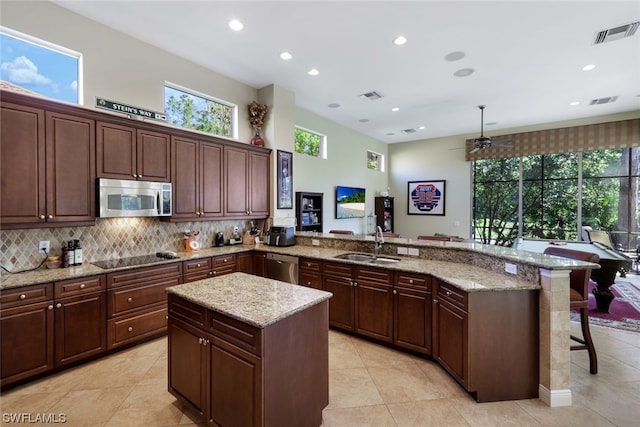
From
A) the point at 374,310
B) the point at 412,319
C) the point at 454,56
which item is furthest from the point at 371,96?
the point at 412,319

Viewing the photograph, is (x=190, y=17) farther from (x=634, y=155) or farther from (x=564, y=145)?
(x=634, y=155)

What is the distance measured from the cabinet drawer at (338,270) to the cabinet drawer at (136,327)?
1.97 metres

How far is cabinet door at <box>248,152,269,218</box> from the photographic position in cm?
478

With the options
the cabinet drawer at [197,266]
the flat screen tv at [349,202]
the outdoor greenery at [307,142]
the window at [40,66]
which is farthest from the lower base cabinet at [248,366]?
the flat screen tv at [349,202]

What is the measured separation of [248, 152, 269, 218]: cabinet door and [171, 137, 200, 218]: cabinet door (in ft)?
3.08

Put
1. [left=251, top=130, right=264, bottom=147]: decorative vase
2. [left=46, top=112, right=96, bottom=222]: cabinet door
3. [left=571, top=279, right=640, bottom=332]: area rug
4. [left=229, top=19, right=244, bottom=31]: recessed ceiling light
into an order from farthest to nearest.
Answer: [left=251, top=130, right=264, bottom=147]: decorative vase < [left=571, top=279, right=640, bottom=332]: area rug < [left=229, top=19, right=244, bottom=31]: recessed ceiling light < [left=46, top=112, right=96, bottom=222]: cabinet door

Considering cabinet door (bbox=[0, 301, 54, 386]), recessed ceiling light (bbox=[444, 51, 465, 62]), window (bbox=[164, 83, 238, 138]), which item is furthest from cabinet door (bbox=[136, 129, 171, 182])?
recessed ceiling light (bbox=[444, 51, 465, 62])

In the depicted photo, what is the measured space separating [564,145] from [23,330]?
992 centimetres

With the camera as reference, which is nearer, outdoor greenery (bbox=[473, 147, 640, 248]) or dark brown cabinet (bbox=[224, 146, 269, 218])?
dark brown cabinet (bbox=[224, 146, 269, 218])

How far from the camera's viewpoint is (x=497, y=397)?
2.34m

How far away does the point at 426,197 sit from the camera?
9016mm

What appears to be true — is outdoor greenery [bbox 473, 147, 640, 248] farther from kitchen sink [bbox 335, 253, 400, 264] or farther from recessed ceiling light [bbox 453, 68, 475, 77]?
kitchen sink [bbox 335, 253, 400, 264]

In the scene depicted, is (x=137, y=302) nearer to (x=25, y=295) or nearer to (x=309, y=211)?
(x=25, y=295)

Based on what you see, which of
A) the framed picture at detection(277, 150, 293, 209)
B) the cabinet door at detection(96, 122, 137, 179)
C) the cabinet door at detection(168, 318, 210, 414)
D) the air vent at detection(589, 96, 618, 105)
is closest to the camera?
the cabinet door at detection(168, 318, 210, 414)
